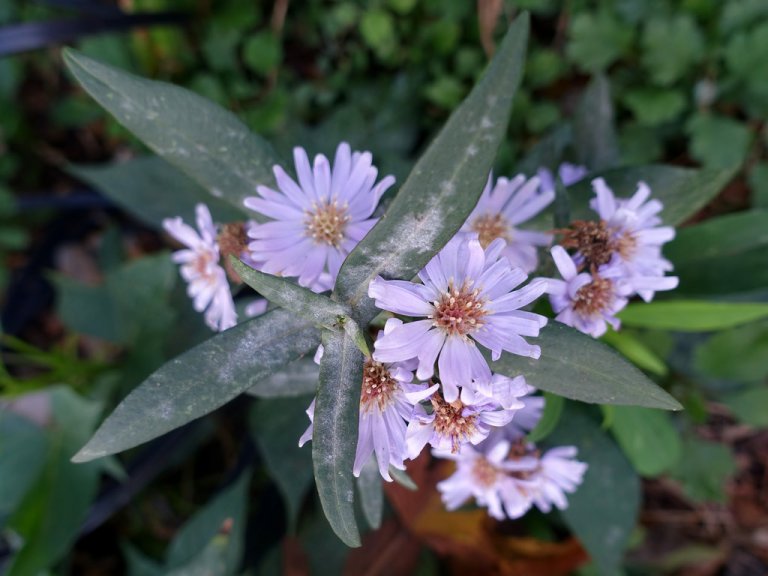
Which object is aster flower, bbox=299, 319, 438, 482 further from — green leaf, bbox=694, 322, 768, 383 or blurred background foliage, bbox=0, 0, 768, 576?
green leaf, bbox=694, 322, 768, 383

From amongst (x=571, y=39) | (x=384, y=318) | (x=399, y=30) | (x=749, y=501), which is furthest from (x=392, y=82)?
(x=749, y=501)

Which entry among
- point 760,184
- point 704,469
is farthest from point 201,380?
point 760,184

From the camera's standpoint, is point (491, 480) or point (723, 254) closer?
point (491, 480)

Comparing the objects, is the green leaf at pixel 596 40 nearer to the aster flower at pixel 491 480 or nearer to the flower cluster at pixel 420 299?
the flower cluster at pixel 420 299

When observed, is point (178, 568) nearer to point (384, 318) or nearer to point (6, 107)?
point (384, 318)

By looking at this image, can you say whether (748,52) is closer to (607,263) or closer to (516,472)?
(607,263)

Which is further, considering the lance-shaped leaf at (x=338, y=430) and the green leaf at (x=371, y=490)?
the green leaf at (x=371, y=490)

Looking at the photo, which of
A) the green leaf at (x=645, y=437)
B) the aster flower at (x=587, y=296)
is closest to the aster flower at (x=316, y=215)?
the aster flower at (x=587, y=296)

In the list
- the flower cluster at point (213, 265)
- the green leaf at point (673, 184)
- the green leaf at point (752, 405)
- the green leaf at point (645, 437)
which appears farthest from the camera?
the green leaf at point (752, 405)
